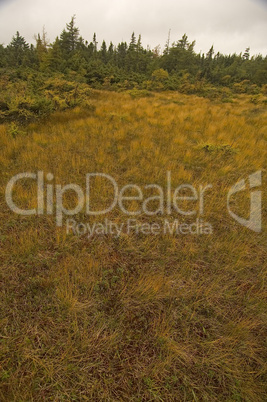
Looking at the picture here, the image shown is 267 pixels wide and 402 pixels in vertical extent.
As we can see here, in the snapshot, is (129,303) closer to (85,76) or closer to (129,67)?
(85,76)

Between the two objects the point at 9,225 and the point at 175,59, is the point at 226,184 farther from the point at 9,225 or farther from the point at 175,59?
the point at 175,59

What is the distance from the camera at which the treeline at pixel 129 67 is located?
17703mm

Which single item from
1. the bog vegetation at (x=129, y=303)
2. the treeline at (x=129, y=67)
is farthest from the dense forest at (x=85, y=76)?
the bog vegetation at (x=129, y=303)

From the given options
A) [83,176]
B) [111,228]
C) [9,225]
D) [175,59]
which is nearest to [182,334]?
[111,228]

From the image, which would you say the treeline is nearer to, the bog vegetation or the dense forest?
the dense forest

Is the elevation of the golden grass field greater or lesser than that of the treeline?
lesser

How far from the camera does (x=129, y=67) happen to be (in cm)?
3030

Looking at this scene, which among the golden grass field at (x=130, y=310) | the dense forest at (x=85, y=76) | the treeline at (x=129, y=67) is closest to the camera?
the golden grass field at (x=130, y=310)

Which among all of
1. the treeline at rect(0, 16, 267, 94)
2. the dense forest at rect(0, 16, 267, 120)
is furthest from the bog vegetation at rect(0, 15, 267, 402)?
the treeline at rect(0, 16, 267, 94)

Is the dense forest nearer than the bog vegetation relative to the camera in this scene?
No

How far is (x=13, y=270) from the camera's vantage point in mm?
2117

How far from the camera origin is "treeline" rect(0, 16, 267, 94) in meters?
17.7

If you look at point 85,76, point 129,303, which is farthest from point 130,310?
point 85,76

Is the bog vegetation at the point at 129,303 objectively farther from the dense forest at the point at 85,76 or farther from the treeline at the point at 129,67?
the treeline at the point at 129,67
